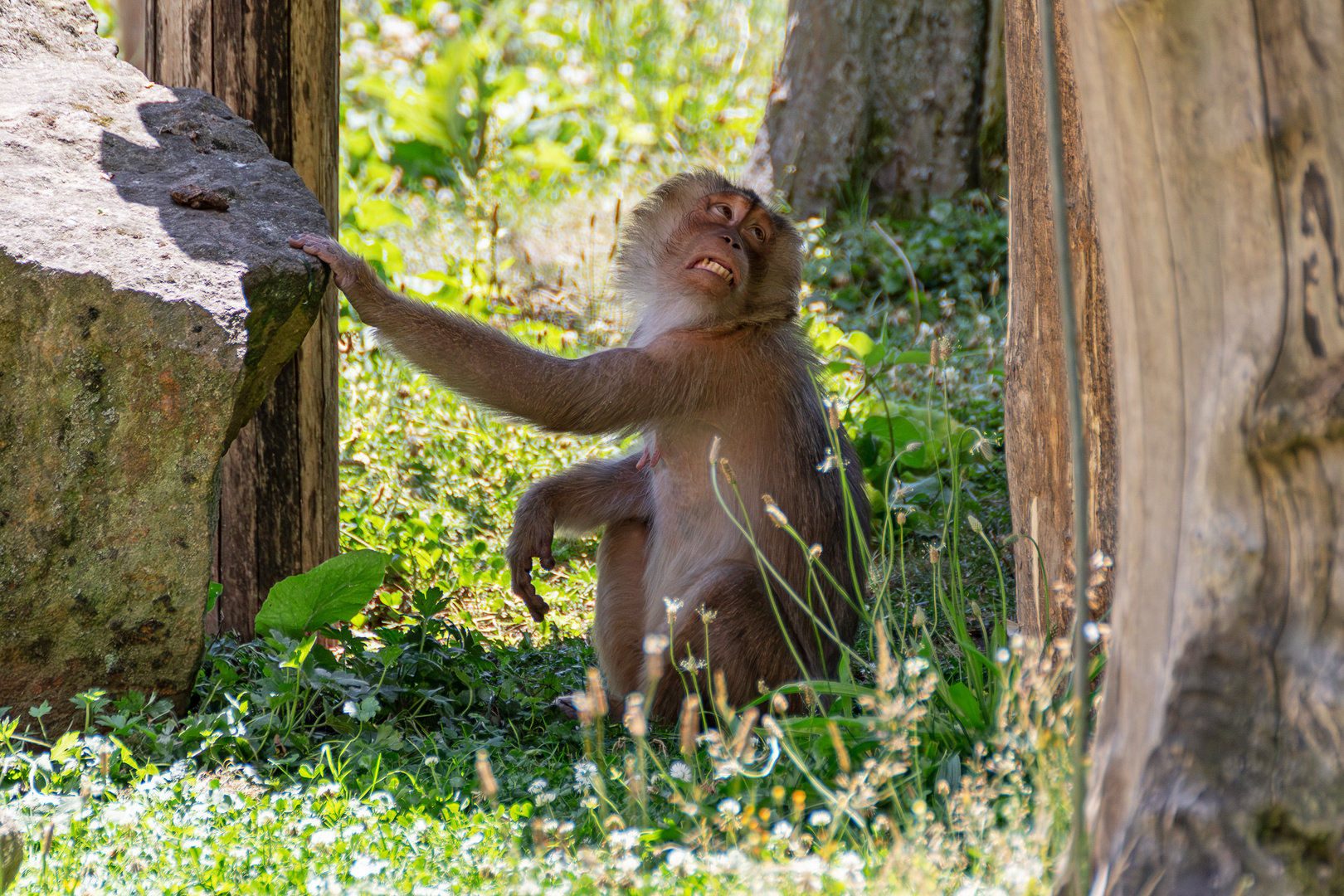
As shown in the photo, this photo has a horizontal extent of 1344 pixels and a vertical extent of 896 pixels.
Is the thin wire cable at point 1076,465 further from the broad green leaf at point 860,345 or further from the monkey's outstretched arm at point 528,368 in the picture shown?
the broad green leaf at point 860,345

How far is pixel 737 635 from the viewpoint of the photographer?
12.1 feet

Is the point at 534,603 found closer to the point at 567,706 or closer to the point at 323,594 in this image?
the point at 567,706

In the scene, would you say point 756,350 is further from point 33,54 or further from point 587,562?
point 33,54

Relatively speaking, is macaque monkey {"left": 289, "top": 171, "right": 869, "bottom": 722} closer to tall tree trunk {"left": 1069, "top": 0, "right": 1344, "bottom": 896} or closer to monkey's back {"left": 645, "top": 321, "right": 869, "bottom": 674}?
monkey's back {"left": 645, "top": 321, "right": 869, "bottom": 674}

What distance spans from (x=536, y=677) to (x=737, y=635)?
0.92 m

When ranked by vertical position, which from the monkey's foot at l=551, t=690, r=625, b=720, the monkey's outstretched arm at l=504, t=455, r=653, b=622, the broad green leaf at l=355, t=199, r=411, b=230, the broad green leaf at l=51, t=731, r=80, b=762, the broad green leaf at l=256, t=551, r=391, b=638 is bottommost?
the monkey's foot at l=551, t=690, r=625, b=720

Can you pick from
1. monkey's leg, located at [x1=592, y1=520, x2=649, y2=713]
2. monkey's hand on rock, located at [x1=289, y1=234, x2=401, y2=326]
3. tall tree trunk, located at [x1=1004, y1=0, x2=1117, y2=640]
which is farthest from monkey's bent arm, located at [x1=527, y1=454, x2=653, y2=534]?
tall tree trunk, located at [x1=1004, y1=0, x2=1117, y2=640]

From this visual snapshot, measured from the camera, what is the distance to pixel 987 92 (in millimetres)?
8375

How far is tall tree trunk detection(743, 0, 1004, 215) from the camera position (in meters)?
8.38

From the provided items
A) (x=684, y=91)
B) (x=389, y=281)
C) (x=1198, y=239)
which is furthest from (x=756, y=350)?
(x=684, y=91)

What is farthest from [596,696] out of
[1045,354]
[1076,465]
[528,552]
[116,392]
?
[528,552]

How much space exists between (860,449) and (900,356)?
59cm

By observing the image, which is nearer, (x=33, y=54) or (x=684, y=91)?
(x=33, y=54)

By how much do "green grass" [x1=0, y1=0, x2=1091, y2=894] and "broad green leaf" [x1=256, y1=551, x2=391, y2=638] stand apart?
17 millimetres
